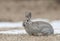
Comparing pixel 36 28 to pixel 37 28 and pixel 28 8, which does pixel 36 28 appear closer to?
pixel 37 28

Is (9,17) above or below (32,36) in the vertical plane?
Answer: below

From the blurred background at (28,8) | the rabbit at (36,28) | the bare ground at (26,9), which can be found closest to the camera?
the rabbit at (36,28)

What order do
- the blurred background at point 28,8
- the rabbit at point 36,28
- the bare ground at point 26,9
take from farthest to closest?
1. the blurred background at point 28,8
2. the bare ground at point 26,9
3. the rabbit at point 36,28

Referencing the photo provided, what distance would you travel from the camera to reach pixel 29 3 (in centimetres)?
2633

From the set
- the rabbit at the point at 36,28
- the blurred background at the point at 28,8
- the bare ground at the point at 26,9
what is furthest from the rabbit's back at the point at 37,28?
the blurred background at the point at 28,8

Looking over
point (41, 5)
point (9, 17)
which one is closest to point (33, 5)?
point (41, 5)

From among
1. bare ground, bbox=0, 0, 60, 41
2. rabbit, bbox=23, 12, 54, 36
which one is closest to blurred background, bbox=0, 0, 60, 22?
bare ground, bbox=0, 0, 60, 41

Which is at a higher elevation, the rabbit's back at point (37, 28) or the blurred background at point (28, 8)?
the rabbit's back at point (37, 28)

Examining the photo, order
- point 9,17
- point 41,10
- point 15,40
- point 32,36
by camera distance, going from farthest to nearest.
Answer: point 41,10
point 9,17
point 32,36
point 15,40

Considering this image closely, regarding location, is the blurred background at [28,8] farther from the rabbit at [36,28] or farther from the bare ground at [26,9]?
the rabbit at [36,28]

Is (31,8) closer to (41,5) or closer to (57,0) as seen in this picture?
(41,5)

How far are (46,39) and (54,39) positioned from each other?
24 cm

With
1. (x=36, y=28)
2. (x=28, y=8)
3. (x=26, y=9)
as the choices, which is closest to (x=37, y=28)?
(x=36, y=28)

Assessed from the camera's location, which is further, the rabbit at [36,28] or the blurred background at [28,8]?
the blurred background at [28,8]
